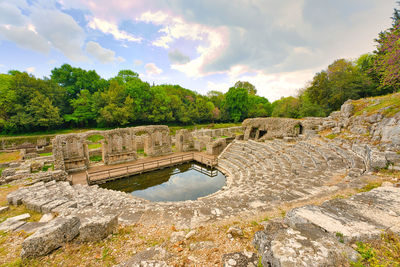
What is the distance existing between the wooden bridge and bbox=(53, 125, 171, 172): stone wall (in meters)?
1.88

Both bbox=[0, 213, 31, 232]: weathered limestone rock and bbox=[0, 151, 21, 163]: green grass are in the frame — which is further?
bbox=[0, 151, 21, 163]: green grass

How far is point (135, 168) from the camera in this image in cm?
1347

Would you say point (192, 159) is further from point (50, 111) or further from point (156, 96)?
point (50, 111)

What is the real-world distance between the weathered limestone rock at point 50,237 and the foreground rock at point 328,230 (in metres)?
3.74

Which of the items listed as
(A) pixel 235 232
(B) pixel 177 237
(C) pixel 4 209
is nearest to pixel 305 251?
(A) pixel 235 232

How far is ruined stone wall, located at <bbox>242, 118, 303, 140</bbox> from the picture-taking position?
16.9m

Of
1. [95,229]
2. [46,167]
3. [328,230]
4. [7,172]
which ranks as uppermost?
[328,230]

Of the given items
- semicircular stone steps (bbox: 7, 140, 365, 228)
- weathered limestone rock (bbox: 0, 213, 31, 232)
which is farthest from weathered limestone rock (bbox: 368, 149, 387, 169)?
weathered limestone rock (bbox: 0, 213, 31, 232)

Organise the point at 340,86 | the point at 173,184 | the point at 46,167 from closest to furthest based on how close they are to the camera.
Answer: the point at 173,184 → the point at 46,167 → the point at 340,86

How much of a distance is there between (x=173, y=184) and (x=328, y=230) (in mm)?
10025

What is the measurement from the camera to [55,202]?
5230mm

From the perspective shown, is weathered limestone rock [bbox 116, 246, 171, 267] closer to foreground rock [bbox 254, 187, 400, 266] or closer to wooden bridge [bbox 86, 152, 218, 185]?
foreground rock [bbox 254, 187, 400, 266]

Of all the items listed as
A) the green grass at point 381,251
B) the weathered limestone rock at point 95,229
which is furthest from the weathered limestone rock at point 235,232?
the weathered limestone rock at point 95,229

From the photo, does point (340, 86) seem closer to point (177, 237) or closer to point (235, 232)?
point (235, 232)
